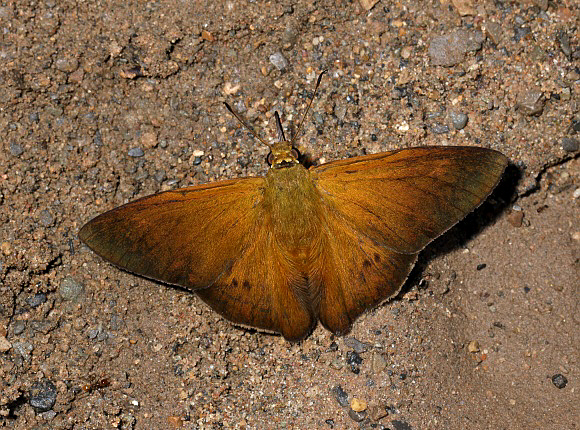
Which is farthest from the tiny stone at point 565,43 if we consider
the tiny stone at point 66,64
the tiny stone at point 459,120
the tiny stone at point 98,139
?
the tiny stone at point 66,64

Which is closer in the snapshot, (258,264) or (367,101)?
(258,264)

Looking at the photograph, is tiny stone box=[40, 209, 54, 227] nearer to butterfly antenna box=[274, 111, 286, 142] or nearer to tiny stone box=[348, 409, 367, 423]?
butterfly antenna box=[274, 111, 286, 142]

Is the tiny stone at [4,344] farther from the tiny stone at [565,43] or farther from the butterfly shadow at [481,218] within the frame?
the tiny stone at [565,43]

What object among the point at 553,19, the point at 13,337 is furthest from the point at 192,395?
the point at 553,19

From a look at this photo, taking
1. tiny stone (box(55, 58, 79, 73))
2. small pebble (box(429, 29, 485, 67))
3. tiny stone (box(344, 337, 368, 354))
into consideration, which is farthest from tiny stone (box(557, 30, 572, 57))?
tiny stone (box(55, 58, 79, 73))

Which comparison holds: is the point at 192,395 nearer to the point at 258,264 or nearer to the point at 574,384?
the point at 258,264

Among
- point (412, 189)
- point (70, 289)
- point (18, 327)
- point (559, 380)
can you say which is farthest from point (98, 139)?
point (559, 380)
